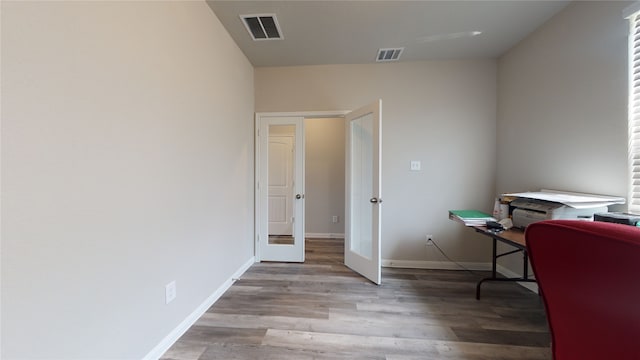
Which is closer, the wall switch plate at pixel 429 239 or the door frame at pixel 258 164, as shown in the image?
the wall switch plate at pixel 429 239

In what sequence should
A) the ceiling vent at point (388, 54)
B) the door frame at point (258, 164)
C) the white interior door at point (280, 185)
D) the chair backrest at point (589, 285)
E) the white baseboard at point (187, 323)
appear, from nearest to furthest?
the chair backrest at point (589, 285), the white baseboard at point (187, 323), the ceiling vent at point (388, 54), the door frame at point (258, 164), the white interior door at point (280, 185)

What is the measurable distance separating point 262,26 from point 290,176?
1823mm

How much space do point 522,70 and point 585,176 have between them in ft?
4.31

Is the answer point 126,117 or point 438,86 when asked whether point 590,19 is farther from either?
point 126,117

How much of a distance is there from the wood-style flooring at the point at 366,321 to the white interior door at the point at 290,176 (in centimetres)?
49

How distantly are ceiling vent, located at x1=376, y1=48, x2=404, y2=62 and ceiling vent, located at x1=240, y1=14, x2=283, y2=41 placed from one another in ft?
3.87

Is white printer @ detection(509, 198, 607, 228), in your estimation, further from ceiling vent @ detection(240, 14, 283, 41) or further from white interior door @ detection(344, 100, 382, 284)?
ceiling vent @ detection(240, 14, 283, 41)

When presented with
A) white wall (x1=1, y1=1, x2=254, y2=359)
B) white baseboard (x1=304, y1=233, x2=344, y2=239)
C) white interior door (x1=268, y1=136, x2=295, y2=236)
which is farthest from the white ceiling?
white baseboard (x1=304, y1=233, x2=344, y2=239)

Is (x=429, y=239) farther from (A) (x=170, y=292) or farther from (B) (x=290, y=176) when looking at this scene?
(A) (x=170, y=292)

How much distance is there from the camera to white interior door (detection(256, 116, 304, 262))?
3.16 meters

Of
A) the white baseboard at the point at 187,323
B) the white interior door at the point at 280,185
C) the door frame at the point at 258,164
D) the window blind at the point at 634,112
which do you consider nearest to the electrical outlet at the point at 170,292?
the white baseboard at the point at 187,323

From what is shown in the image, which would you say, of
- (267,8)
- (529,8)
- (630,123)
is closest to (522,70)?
(529,8)

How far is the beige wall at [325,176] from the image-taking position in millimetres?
4449

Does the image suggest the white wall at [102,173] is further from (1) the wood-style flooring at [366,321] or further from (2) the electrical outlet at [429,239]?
(2) the electrical outlet at [429,239]
